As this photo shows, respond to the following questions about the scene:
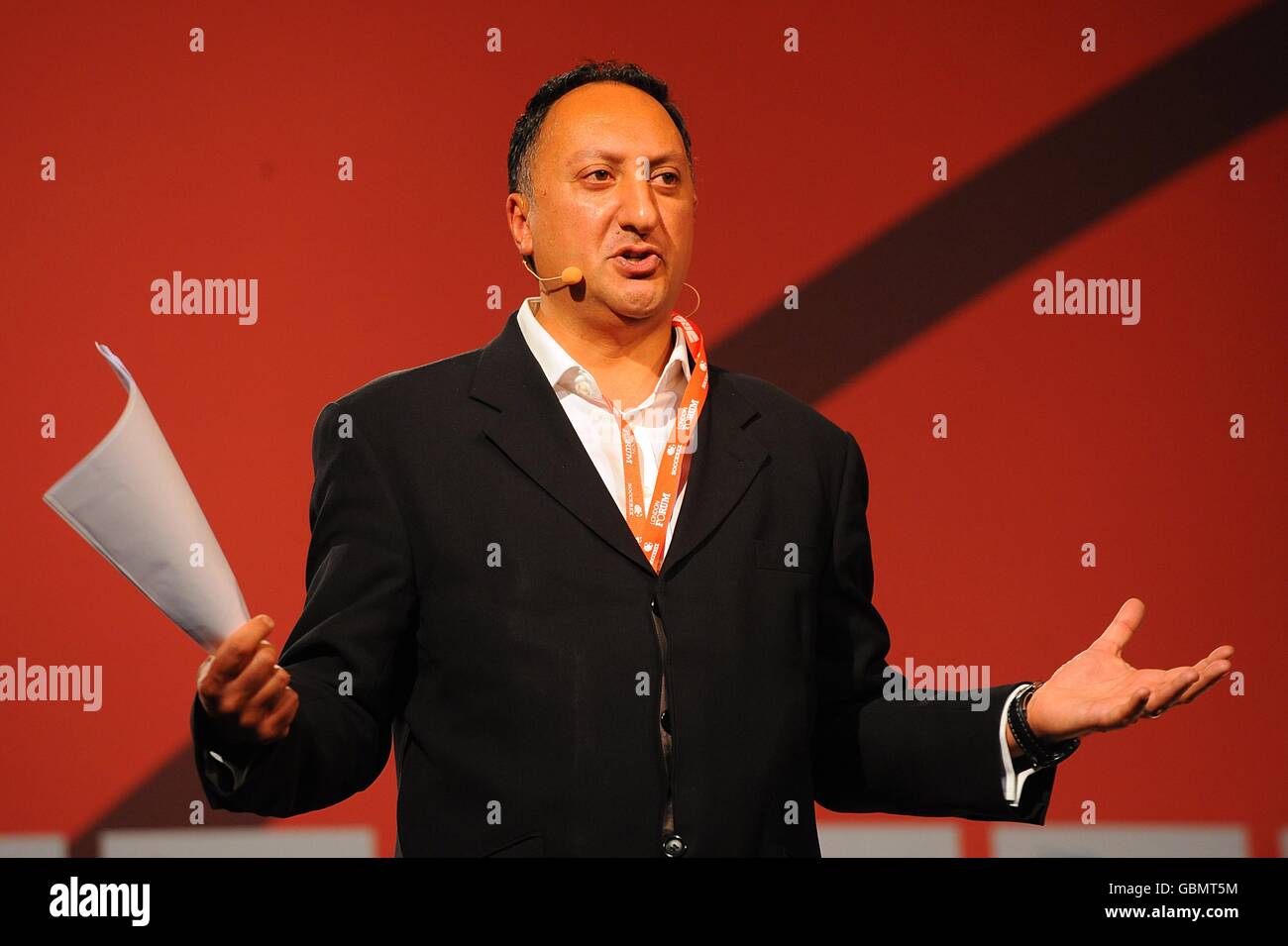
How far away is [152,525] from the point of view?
131 cm

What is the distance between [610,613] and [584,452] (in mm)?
211

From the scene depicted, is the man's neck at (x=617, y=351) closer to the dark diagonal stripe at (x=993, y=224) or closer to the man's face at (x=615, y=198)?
the man's face at (x=615, y=198)

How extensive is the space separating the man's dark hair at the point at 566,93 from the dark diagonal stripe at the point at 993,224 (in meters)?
1.05

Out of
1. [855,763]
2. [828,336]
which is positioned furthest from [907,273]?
[855,763]

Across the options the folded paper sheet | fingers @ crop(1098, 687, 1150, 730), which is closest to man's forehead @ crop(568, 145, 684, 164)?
the folded paper sheet

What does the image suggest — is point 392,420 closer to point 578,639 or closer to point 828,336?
point 578,639

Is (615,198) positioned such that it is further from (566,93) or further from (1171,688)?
(1171,688)

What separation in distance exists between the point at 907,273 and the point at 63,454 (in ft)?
5.88

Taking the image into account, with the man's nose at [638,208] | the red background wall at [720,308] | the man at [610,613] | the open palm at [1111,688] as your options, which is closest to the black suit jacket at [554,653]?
the man at [610,613]

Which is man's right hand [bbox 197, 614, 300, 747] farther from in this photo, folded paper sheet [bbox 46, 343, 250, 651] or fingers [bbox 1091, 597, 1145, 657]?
fingers [bbox 1091, 597, 1145, 657]

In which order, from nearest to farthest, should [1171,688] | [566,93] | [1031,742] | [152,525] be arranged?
1. [152,525]
2. [1171,688]
3. [1031,742]
4. [566,93]

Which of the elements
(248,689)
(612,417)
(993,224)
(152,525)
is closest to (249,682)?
(248,689)

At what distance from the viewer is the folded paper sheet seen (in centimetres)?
126

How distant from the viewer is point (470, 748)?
5.42ft
